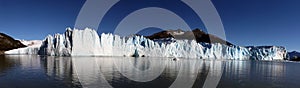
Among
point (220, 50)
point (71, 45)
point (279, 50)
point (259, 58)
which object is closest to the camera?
point (71, 45)

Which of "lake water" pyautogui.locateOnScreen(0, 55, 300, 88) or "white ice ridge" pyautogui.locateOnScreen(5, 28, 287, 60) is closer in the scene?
"lake water" pyautogui.locateOnScreen(0, 55, 300, 88)

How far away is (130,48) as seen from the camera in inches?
4230

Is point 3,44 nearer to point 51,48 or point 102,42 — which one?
point 51,48

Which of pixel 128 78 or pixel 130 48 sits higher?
pixel 130 48

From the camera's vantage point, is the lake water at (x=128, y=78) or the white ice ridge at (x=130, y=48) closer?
the lake water at (x=128, y=78)

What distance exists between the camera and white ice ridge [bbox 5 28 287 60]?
87.6 meters

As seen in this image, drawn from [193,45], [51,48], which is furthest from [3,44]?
[193,45]

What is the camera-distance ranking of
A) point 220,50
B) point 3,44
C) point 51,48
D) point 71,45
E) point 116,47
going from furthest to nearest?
point 3,44 < point 220,50 < point 116,47 < point 51,48 < point 71,45

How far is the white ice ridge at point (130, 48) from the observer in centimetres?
8756

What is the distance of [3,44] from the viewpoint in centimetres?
16900

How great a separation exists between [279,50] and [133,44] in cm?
10518

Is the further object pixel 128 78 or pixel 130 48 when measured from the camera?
pixel 130 48

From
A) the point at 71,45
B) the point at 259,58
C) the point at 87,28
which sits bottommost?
the point at 259,58

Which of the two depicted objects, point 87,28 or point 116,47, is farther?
point 116,47
